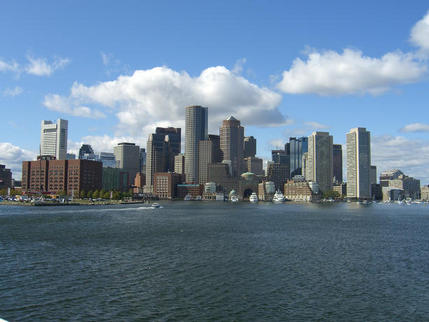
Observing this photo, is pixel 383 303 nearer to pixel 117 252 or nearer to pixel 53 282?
pixel 53 282

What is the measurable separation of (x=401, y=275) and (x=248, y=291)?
67.6ft

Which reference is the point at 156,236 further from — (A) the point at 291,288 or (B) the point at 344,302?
(B) the point at 344,302

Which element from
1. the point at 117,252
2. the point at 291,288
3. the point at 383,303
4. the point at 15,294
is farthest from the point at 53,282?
the point at 383,303

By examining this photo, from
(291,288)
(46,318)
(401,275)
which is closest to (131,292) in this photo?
(46,318)

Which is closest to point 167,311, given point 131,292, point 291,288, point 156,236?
point 131,292

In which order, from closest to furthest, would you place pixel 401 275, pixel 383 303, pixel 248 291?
pixel 383 303 → pixel 248 291 → pixel 401 275

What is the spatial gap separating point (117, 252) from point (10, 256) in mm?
14913

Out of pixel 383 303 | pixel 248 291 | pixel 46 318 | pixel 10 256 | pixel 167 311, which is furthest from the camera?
pixel 10 256

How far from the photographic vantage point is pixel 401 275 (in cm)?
5022

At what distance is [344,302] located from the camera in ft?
127

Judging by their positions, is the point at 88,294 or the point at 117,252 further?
the point at 117,252

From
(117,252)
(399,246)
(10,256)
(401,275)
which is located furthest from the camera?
(399,246)

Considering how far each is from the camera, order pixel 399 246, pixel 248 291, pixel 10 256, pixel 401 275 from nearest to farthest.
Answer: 1. pixel 248 291
2. pixel 401 275
3. pixel 10 256
4. pixel 399 246

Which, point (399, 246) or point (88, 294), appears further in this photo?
point (399, 246)
